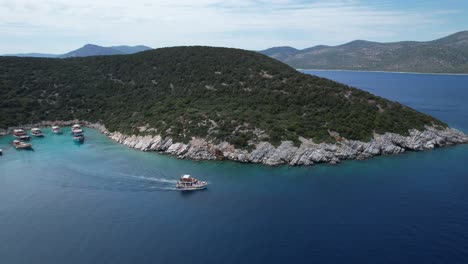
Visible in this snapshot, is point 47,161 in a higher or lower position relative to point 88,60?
lower

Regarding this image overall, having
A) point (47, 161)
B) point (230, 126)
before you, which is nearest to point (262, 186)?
point (230, 126)

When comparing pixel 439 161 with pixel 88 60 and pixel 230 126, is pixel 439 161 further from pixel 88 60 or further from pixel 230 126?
pixel 88 60

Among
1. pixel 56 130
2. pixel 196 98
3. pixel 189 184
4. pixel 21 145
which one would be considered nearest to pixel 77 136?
pixel 56 130

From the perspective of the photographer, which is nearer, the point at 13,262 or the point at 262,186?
the point at 13,262

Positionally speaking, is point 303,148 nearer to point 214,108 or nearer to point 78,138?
point 214,108

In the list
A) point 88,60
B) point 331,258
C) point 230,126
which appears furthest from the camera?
point 88,60
